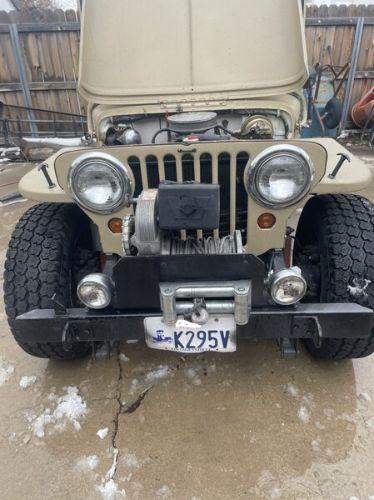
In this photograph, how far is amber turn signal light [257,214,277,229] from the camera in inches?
75.9

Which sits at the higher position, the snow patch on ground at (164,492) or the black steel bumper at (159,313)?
the black steel bumper at (159,313)

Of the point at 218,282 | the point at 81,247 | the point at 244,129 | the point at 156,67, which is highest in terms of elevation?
the point at 156,67

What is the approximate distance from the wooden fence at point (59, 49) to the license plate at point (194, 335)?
22.7ft

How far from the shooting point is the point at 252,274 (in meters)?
1.67

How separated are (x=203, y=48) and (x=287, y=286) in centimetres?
186

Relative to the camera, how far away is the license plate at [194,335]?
5.82 feet

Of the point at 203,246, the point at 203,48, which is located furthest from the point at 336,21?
the point at 203,246

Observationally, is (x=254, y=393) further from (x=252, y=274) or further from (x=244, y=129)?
(x=244, y=129)

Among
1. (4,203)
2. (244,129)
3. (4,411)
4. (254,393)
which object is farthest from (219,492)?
(4,203)

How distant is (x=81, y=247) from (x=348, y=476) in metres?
2.00

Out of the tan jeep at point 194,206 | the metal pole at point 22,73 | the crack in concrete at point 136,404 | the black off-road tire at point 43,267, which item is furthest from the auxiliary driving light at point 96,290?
the metal pole at point 22,73

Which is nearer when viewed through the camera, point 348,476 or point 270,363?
point 348,476

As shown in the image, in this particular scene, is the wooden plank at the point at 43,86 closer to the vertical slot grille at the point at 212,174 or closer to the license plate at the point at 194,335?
the vertical slot grille at the point at 212,174

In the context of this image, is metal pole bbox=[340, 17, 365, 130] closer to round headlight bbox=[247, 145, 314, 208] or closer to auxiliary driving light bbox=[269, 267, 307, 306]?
round headlight bbox=[247, 145, 314, 208]
